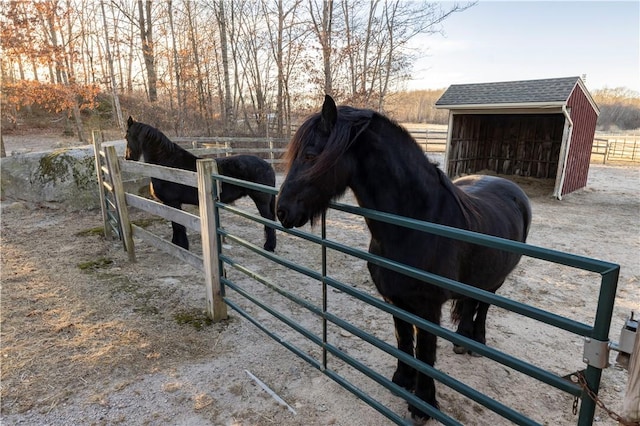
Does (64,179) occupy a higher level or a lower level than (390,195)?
lower

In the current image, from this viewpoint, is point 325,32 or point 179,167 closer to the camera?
point 179,167

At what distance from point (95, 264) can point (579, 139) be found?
12.1 metres

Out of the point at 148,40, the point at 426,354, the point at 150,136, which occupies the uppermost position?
the point at 148,40

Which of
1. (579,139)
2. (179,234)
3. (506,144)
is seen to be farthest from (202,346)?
(506,144)

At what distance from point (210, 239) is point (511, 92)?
1078 cm

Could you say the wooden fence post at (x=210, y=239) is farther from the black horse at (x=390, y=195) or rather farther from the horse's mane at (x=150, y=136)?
the horse's mane at (x=150, y=136)

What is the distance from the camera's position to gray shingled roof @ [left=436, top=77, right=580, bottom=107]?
935 centimetres

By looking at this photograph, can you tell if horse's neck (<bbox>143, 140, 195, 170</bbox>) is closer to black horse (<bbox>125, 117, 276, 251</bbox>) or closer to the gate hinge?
black horse (<bbox>125, 117, 276, 251</bbox>)

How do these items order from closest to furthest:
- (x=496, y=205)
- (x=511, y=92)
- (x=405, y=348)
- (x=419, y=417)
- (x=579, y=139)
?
1. (x=419, y=417)
2. (x=405, y=348)
3. (x=496, y=205)
4. (x=579, y=139)
5. (x=511, y=92)

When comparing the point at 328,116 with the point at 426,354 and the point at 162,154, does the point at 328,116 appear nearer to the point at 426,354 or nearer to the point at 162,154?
the point at 426,354

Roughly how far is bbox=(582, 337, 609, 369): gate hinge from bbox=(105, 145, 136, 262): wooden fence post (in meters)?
4.66

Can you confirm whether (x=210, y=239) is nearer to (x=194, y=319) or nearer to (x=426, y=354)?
(x=194, y=319)

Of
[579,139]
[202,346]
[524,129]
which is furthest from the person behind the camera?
[524,129]

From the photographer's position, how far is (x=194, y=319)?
3262 mm
